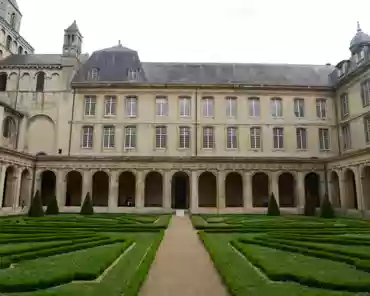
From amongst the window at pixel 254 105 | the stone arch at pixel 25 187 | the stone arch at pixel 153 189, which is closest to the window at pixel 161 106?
the stone arch at pixel 153 189

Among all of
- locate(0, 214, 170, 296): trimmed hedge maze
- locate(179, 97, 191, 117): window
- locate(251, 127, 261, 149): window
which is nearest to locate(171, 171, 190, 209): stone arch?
locate(179, 97, 191, 117): window

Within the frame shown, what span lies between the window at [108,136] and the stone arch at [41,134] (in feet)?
18.8

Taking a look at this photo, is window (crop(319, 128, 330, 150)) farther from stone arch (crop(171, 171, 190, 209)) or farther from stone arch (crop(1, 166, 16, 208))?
stone arch (crop(1, 166, 16, 208))

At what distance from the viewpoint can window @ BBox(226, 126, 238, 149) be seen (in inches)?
1430

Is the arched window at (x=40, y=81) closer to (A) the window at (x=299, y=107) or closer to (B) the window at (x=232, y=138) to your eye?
(B) the window at (x=232, y=138)

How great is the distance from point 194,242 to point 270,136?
2471 centimetres

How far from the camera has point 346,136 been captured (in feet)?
115

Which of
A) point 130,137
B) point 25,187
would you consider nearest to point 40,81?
point 130,137

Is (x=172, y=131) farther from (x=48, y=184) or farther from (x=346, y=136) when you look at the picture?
(x=346, y=136)

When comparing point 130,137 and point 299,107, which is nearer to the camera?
point 130,137

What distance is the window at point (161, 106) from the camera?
122ft

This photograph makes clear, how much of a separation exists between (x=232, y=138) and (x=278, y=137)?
513 cm

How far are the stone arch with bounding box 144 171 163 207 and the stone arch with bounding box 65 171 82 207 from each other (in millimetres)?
7537

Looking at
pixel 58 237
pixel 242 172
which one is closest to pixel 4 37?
pixel 242 172
